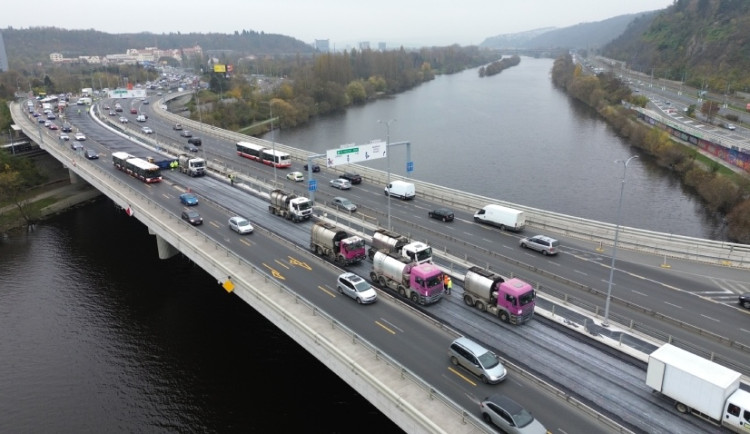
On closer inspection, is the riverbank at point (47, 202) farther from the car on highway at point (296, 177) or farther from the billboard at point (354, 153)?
the billboard at point (354, 153)

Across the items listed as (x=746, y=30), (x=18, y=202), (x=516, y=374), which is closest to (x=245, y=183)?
(x=18, y=202)

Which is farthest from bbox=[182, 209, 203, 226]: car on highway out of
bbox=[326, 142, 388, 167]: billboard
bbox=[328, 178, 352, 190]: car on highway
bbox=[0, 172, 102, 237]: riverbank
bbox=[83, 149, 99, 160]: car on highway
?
bbox=[0, 172, 102, 237]: riverbank

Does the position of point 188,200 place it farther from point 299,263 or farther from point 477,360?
point 477,360

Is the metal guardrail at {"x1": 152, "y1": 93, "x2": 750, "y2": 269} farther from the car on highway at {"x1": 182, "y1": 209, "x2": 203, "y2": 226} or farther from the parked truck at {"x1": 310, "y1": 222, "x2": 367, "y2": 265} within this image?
the car on highway at {"x1": 182, "y1": 209, "x2": 203, "y2": 226}

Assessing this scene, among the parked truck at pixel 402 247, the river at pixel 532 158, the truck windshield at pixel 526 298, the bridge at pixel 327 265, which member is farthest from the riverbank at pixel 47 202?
the truck windshield at pixel 526 298

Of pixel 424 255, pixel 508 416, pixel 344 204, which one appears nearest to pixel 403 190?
pixel 344 204

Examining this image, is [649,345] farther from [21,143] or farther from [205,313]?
[21,143]
